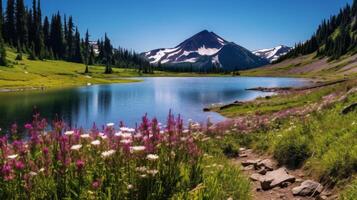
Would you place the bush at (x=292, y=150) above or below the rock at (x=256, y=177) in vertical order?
above

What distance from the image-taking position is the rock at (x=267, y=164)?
14.0 metres

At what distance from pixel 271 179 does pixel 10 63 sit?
458ft

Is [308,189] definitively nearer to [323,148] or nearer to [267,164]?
[323,148]

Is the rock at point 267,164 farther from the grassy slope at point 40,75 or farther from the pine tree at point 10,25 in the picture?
the pine tree at point 10,25

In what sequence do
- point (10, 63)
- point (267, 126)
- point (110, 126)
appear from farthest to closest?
1. point (10, 63)
2. point (267, 126)
3. point (110, 126)

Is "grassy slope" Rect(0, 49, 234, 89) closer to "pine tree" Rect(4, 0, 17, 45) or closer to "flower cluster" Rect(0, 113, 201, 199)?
"pine tree" Rect(4, 0, 17, 45)

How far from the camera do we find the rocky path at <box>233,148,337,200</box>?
35.1ft

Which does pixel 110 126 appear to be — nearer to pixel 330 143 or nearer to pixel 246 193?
pixel 246 193

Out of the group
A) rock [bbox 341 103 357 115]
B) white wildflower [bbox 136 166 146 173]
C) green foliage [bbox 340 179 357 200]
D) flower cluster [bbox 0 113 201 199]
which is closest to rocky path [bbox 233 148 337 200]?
green foliage [bbox 340 179 357 200]

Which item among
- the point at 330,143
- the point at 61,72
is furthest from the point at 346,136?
the point at 61,72

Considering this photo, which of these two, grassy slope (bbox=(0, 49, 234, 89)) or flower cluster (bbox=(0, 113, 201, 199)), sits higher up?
flower cluster (bbox=(0, 113, 201, 199))

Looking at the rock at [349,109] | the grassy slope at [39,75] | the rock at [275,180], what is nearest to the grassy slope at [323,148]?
the rock at [349,109]

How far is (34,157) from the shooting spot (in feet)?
27.0

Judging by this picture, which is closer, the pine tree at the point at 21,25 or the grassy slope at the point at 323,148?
the grassy slope at the point at 323,148
